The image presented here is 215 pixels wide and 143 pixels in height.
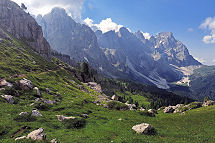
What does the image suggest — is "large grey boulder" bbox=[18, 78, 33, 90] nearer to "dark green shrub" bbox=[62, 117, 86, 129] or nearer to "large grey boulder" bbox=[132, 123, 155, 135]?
"dark green shrub" bbox=[62, 117, 86, 129]

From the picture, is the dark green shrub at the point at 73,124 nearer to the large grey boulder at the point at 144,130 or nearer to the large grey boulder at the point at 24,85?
the large grey boulder at the point at 144,130

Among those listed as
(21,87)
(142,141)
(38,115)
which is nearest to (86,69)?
(21,87)

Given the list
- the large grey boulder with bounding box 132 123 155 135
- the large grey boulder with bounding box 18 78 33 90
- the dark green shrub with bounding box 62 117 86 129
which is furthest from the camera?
the large grey boulder with bounding box 18 78 33 90

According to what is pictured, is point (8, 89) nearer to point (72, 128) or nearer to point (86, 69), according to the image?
point (72, 128)

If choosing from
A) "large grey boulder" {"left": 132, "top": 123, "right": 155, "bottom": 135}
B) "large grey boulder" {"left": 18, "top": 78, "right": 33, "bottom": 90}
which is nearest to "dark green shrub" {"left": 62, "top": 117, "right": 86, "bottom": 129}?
"large grey boulder" {"left": 132, "top": 123, "right": 155, "bottom": 135}

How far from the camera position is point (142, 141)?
780 inches

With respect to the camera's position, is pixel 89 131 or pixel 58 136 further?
pixel 89 131

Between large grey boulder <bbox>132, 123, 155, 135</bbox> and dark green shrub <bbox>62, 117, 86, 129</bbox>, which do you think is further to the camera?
dark green shrub <bbox>62, 117, 86, 129</bbox>

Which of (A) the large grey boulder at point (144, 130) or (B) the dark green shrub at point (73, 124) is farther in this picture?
(B) the dark green shrub at point (73, 124)

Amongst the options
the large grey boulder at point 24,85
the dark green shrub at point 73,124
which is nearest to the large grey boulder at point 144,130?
the dark green shrub at point 73,124

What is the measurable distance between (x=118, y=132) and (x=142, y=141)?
5.76 metres

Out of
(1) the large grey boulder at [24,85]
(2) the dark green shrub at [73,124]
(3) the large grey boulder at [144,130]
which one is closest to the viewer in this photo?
(3) the large grey boulder at [144,130]

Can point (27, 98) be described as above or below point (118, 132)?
above

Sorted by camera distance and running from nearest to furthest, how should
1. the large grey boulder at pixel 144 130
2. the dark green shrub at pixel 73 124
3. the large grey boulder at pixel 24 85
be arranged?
the large grey boulder at pixel 144 130 → the dark green shrub at pixel 73 124 → the large grey boulder at pixel 24 85
